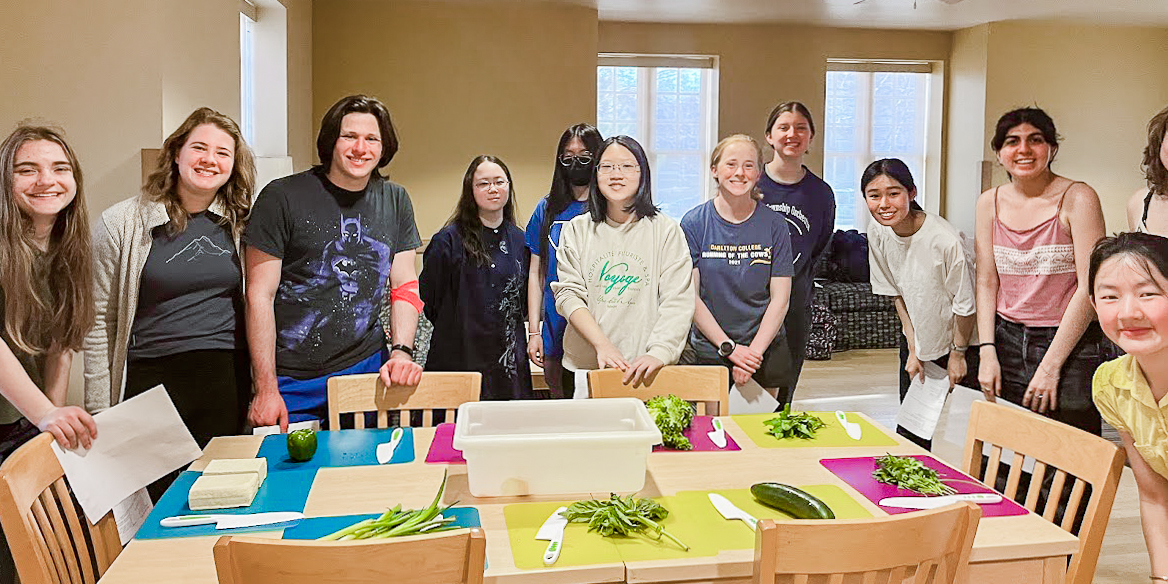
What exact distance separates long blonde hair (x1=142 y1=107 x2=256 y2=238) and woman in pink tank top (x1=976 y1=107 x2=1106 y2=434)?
231 centimetres

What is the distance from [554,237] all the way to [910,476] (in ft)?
5.23

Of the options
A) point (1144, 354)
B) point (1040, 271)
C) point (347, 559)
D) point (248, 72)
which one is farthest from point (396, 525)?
point (248, 72)

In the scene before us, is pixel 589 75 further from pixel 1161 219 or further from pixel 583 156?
pixel 1161 219

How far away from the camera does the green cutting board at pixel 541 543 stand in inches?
62.0

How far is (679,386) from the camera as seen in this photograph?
2816mm

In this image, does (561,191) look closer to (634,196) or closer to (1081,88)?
(634,196)

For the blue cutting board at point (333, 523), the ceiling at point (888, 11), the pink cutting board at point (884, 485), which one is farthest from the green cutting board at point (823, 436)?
the ceiling at point (888, 11)

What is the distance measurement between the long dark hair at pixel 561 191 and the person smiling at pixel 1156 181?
168 centimetres

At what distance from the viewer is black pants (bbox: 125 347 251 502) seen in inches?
106

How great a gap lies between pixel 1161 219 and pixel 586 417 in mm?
1826

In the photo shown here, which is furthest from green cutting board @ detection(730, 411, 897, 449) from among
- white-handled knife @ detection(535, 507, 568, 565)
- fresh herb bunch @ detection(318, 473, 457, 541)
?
fresh herb bunch @ detection(318, 473, 457, 541)

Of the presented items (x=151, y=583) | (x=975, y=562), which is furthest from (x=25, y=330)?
(x=975, y=562)

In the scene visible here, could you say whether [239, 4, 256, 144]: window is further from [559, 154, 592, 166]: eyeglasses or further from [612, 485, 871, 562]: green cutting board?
[612, 485, 871, 562]: green cutting board

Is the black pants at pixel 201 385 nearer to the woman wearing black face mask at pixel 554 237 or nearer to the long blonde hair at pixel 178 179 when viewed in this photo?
the long blonde hair at pixel 178 179
